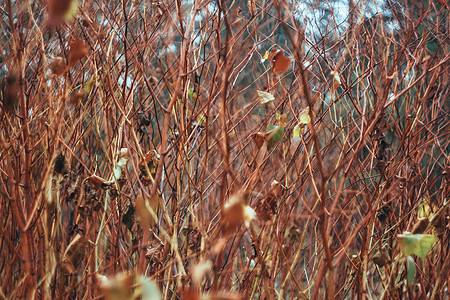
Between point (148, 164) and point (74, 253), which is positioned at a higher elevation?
point (148, 164)

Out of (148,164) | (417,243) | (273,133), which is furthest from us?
(148,164)

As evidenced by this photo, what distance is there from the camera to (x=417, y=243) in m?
0.98

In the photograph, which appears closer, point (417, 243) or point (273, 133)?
point (417, 243)

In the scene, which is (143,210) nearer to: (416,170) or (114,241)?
(114,241)

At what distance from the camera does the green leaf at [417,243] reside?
0.97 m

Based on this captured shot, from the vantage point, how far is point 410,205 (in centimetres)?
156

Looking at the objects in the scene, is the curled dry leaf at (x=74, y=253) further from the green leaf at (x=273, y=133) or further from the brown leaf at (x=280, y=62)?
the brown leaf at (x=280, y=62)

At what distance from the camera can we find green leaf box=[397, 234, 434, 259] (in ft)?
3.19

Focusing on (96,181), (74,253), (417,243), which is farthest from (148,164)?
(417,243)

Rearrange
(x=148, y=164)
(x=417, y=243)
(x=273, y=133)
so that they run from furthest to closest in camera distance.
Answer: (x=148, y=164) < (x=273, y=133) < (x=417, y=243)

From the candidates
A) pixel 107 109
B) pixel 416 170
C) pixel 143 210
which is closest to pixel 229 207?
pixel 143 210

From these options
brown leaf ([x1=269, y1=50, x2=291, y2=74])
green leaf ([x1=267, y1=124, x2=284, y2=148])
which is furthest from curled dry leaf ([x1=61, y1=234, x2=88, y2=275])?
brown leaf ([x1=269, y1=50, x2=291, y2=74])

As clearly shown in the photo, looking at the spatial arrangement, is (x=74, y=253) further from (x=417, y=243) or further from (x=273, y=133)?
(x=417, y=243)

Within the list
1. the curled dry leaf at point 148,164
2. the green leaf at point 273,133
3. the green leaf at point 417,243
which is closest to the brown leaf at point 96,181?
the curled dry leaf at point 148,164
